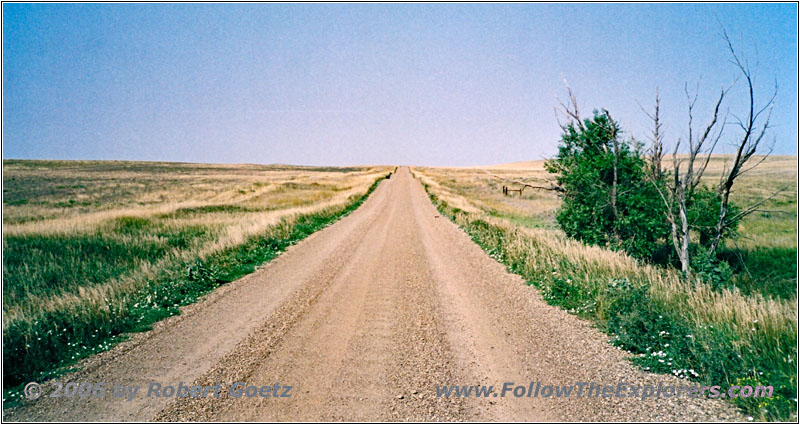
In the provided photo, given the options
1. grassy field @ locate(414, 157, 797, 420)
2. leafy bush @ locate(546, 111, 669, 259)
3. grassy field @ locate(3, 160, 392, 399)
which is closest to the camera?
grassy field @ locate(414, 157, 797, 420)

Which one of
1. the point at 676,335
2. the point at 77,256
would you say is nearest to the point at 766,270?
the point at 676,335

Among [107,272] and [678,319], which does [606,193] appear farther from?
[107,272]

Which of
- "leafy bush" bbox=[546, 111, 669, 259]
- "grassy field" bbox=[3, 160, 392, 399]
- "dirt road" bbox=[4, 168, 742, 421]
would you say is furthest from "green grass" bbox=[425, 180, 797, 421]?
"grassy field" bbox=[3, 160, 392, 399]

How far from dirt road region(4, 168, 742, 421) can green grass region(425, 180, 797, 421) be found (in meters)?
0.30

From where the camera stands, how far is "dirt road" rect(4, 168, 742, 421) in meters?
4.25

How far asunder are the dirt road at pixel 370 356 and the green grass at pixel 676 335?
11.6 inches

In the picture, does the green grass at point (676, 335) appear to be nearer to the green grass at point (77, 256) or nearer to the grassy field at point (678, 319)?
the grassy field at point (678, 319)

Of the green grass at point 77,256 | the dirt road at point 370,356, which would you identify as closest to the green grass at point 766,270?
the dirt road at point 370,356

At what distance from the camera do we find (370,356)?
5527 millimetres

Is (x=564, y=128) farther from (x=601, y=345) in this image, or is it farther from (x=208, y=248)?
(x=208, y=248)

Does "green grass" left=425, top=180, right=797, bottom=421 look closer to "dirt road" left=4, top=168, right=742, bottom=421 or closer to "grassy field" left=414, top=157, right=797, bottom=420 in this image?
"grassy field" left=414, top=157, right=797, bottom=420

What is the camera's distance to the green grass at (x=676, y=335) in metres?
4.33

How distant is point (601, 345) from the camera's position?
5.78 meters

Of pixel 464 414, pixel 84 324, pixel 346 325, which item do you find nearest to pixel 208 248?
pixel 84 324
